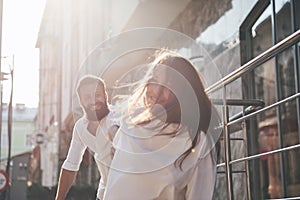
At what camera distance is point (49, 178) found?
1080 inches

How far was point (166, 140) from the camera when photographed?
8.88ft

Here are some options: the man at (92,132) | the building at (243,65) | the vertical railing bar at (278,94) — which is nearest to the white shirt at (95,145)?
the man at (92,132)

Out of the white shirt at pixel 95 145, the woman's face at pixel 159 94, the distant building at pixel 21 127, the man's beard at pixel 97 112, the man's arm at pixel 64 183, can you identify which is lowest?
the man's arm at pixel 64 183

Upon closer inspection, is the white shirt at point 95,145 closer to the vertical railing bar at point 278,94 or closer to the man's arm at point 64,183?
the man's arm at point 64,183

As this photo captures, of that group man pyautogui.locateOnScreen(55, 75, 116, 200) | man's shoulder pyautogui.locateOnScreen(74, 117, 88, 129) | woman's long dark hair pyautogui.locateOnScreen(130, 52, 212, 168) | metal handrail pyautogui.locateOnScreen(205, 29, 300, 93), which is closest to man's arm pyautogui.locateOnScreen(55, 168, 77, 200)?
man pyautogui.locateOnScreen(55, 75, 116, 200)

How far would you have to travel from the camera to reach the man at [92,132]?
3645mm

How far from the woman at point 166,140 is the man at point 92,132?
0.84 metres

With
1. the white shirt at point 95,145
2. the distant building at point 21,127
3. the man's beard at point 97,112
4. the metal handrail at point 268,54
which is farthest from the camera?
the distant building at point 21,127

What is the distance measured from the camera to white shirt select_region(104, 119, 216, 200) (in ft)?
8.66

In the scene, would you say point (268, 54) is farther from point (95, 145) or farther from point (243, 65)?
point (95, 145)

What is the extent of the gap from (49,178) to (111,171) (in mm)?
25224

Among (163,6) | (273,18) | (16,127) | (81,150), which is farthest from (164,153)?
(16,127)

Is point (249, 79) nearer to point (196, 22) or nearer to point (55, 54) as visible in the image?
point (196, 22)

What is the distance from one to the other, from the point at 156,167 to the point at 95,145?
1177mm
